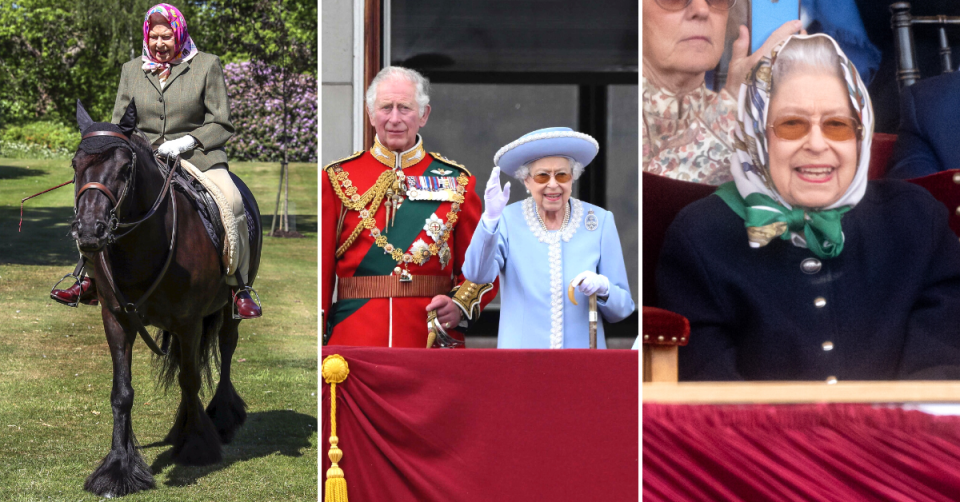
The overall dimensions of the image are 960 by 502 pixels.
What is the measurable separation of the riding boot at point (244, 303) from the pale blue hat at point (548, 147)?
7.41 feet

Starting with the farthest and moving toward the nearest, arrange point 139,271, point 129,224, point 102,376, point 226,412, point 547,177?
point 102,376, point 226,412, point 139,271, point 129,224, point 547,177

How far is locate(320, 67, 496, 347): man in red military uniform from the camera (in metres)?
3.62

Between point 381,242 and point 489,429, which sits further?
point 381,242

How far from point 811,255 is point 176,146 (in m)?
3.15

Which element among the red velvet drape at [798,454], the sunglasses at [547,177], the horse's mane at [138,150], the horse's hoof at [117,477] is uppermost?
the horse's mane at [138,150]

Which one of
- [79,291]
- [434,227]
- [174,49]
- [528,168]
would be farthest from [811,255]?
[79,291]

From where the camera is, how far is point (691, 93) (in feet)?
10.8

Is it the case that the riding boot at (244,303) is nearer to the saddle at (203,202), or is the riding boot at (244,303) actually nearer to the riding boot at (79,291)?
the saddle at (203,202)

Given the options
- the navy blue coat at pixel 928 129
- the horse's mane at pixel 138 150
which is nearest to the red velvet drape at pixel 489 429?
the navy blue coat at pixel 928 129

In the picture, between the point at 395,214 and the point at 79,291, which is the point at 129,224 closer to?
the point at 79,291

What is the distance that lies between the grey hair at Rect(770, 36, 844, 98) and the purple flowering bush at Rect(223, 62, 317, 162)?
728cm

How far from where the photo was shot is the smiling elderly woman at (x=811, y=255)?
3.22 meters

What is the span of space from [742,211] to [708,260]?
7.2 inches

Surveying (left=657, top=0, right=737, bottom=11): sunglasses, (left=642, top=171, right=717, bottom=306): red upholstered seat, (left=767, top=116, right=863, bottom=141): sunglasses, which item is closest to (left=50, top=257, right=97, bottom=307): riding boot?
(left=642, top=171, right=717, bottom=306): red upholstered seat
